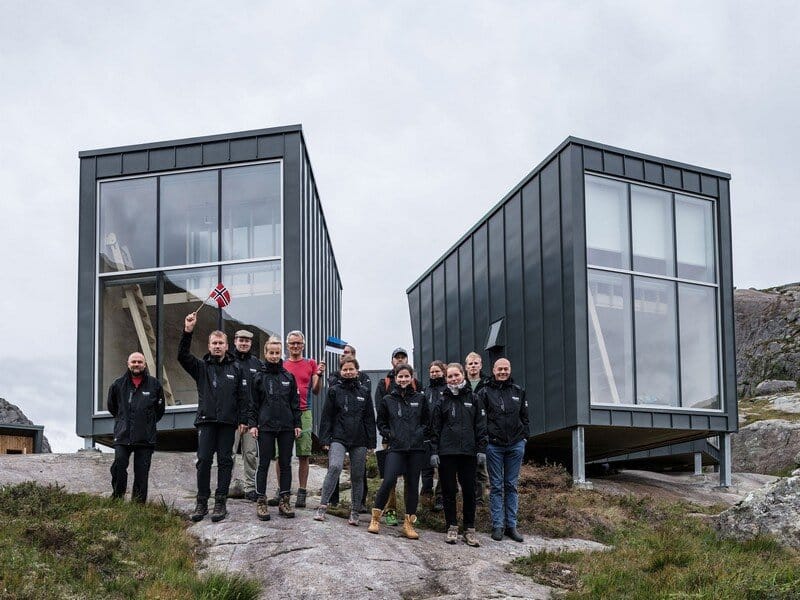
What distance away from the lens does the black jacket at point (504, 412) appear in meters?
12.4

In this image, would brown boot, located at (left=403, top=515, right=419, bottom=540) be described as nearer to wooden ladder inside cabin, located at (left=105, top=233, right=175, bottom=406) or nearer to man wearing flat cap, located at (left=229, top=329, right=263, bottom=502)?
man wearing flat cap, located at (left=229, top=329, right=263, bottom=502)

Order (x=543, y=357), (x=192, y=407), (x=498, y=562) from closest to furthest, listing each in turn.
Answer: (x=498, y=562) → (x=192, y=407) → (x=543, y=357)

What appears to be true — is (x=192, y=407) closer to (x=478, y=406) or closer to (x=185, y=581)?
(x=478, y=406)

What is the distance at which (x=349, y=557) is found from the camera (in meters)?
10.2

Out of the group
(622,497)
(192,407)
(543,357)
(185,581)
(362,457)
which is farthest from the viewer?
(543,357)

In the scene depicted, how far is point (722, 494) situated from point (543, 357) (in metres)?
4.15

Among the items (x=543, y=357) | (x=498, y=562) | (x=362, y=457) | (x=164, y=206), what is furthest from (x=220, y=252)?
(x=498, y=562)

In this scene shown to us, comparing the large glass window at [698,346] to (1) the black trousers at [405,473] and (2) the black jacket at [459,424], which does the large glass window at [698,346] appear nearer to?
(2) the black jacket at [459,424]

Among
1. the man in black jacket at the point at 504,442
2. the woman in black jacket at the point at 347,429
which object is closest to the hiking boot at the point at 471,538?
the man in black jacket at the point at 504,442

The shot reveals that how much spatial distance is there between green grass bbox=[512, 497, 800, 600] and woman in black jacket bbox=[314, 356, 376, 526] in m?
2.21

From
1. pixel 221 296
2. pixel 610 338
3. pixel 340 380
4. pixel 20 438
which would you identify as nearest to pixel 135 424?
pixel 340 380

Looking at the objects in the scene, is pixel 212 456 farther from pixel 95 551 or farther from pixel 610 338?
pixel 610 338

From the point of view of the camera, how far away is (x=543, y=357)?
20109 millimetres

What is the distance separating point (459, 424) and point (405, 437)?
0.69 meters
